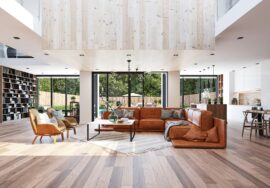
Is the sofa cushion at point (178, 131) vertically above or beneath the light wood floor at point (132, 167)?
above

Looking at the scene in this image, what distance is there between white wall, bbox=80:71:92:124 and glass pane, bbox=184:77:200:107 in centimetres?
612

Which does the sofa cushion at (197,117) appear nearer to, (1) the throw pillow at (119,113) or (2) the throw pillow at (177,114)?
(2) the throw pillow at (177,114)

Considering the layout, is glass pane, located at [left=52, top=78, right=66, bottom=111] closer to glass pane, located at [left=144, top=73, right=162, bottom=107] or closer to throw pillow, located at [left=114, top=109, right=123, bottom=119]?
glass pane, located at [left=144, top=73, right=162, bottom=107]

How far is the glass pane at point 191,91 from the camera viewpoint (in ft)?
47.9

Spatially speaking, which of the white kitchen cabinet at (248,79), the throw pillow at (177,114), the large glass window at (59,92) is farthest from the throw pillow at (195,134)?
the large glass window at (59,92)

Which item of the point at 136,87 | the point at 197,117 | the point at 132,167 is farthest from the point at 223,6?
the point at 136,87

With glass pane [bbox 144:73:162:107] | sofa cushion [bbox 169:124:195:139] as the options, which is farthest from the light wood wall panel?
glass pane [bbox 144:73:162:107]

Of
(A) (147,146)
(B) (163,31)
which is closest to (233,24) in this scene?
(B) (163,31)

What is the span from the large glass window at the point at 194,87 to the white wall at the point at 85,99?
5.94 metres

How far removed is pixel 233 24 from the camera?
5.08 meters

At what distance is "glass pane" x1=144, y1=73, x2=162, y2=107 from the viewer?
12.6 meters

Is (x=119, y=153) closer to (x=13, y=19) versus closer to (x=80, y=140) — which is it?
(x=80, y=140)

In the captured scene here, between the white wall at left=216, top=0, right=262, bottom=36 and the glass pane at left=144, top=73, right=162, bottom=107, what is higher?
the white wall at left=216, top=0, right=262, bottom=36

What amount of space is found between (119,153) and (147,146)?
2.83 feet
